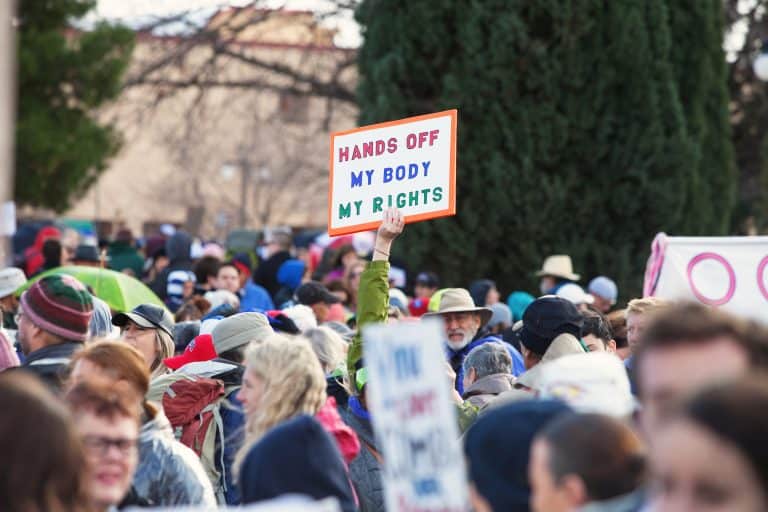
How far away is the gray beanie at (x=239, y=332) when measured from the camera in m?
6.87

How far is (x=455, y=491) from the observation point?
3350 millimetres

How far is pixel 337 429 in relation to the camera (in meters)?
5.11

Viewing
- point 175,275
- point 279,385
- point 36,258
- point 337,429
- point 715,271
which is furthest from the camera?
point 36,258

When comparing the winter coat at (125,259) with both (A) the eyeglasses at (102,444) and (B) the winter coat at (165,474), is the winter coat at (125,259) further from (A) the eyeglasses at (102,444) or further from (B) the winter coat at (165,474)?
(A) the eyeglasses at (102,444)

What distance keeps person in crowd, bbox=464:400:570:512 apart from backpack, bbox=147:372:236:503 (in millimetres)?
2714

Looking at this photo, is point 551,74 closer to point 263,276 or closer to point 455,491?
point 263,276

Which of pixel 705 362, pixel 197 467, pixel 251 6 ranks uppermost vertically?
pixel 251 6

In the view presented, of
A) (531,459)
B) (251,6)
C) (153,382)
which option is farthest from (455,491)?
(251,6)

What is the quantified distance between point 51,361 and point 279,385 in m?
1.39

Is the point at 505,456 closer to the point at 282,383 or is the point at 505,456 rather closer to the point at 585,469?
the point at 585,469

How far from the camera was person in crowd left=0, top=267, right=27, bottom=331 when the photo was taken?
32.7 feet

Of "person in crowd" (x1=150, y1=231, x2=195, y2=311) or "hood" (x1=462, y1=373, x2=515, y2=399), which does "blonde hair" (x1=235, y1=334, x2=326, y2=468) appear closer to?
"hood" (x1=462, y1=373, x2=515, y2=399)

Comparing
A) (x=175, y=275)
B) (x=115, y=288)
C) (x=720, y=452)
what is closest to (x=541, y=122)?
(x=175, y=275)

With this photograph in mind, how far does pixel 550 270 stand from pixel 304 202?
39836 millimetres
